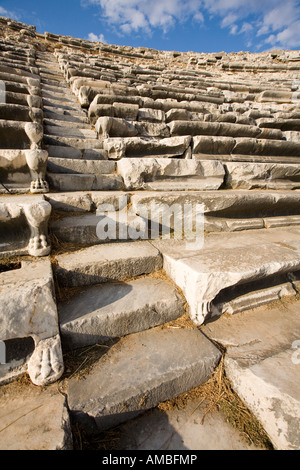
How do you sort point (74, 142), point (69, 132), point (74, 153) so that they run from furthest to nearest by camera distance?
1. point (69, 132)
2. point (74, 142)
3. point (74, 153)

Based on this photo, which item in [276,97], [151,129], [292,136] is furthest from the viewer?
[276,97]

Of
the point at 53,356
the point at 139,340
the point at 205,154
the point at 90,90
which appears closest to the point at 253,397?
the point at 139,340

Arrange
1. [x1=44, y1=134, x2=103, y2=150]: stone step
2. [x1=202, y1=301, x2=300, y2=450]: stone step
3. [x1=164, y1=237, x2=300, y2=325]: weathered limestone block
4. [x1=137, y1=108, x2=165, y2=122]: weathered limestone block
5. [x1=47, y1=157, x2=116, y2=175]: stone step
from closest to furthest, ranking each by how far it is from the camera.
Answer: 1. [x1=202, y1=301, x2=300, y2=450]: stone step
2. [x1=164, y1=237, x2=300, y2=325]: weathered limestone block
3. [x1=47, y1=157, x2=116, y2=175]: stone step
4. [x1=44, y1=134, x2=103, y2=150]: stone step
5. [x1=137, y1=108, x2=165, y2=122]: weathered limestone block

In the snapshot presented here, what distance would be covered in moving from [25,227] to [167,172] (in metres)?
1.69

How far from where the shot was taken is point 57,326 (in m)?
1.14

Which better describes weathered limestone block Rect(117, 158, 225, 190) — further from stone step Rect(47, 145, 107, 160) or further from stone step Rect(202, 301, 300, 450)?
stone step Rect(202, 301, 300, 450)

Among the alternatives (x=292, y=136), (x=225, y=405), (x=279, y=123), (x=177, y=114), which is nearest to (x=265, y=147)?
(x=292, y=136)

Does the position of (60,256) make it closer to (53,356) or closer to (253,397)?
(53,356)

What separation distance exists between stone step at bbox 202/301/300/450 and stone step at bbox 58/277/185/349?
33 centimetres

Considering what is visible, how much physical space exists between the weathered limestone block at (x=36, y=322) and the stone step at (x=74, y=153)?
2.12m

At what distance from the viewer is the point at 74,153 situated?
288cm

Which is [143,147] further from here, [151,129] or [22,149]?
[22,149]

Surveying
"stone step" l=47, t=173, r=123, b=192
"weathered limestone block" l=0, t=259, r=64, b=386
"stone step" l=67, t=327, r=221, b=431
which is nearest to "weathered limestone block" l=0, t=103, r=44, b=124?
"stone step" l=47, t=173, r=123, b=192

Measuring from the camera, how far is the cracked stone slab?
32.4 inches
